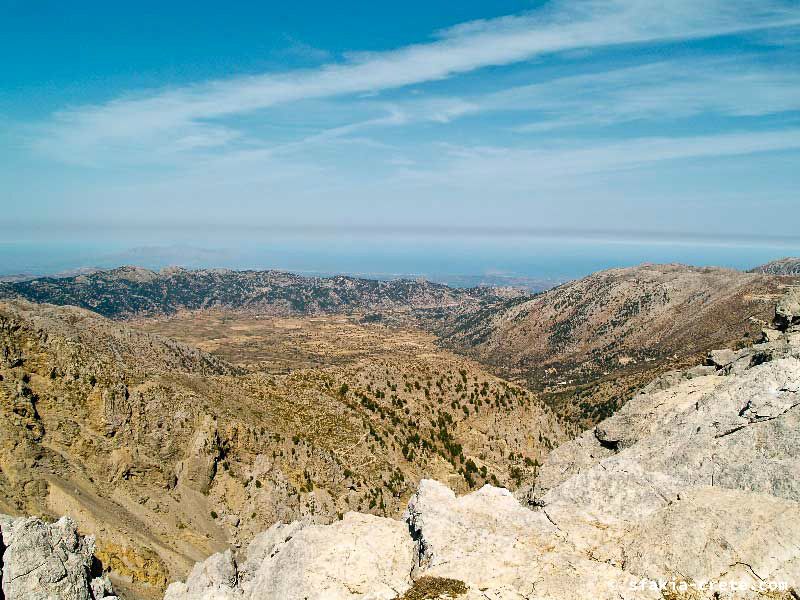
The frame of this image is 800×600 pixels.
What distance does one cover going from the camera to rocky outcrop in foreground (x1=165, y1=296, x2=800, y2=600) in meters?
11.7

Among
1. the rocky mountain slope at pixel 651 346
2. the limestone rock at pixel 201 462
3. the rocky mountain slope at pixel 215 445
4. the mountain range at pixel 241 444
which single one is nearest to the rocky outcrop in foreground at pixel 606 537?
the mountain range at pixel 241 444

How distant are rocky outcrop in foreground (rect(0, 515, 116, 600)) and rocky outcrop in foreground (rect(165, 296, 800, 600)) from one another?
12.5ft

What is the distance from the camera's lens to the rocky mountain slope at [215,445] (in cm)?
2773

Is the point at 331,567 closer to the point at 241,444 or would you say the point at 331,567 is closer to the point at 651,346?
the point at 241,444

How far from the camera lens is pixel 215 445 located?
37.1m

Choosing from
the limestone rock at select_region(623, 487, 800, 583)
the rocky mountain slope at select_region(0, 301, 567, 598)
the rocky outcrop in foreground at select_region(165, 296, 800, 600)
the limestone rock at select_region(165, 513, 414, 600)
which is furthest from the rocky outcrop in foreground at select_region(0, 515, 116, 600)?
the limestone rock at select_region(623, 487, 800, 583)

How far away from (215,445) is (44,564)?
18897 millimetres

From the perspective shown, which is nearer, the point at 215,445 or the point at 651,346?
the point at 215,445

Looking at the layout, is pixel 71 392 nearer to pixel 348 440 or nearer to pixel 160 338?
pixel 348 440

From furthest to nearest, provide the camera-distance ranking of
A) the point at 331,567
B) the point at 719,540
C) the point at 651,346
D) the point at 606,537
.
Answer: the point at 651,346 < the point at 331,567 < the point at 606,537 < the point at 719,540

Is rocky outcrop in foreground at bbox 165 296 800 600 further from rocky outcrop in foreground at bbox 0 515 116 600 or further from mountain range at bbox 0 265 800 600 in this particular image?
rocky outcrop in foreground at bbox 0 515 116 600

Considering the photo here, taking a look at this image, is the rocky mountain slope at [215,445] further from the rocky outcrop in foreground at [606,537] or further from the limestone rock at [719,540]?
the limestone rock at [719,540]

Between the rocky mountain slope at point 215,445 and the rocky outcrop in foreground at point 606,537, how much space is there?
10367 mm

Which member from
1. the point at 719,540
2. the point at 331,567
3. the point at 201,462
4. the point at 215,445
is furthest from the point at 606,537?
the point at 215,445
